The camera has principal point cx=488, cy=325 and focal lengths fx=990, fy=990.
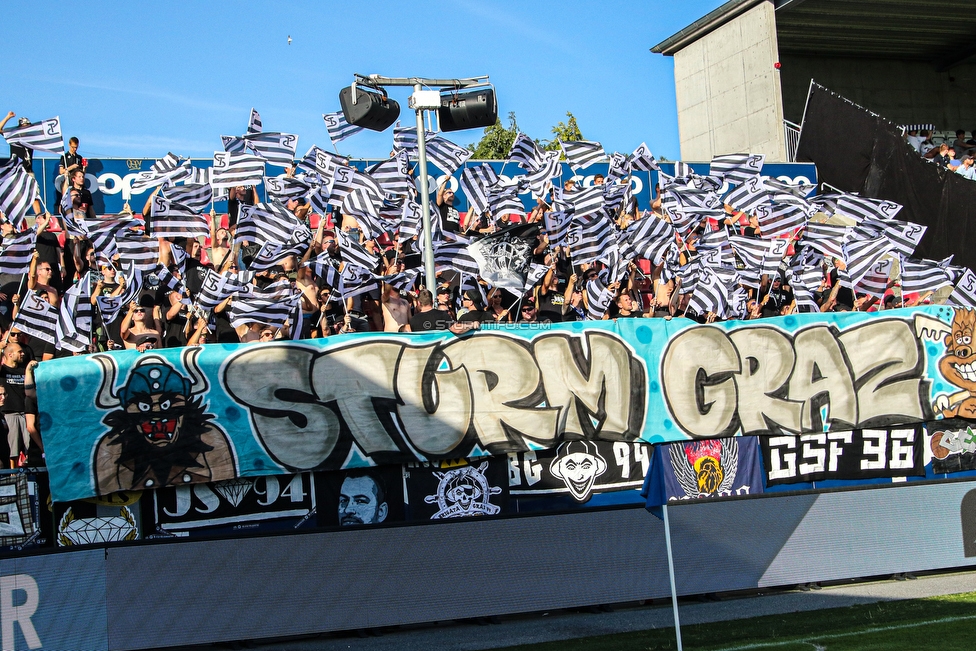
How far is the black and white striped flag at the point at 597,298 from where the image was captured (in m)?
13.8

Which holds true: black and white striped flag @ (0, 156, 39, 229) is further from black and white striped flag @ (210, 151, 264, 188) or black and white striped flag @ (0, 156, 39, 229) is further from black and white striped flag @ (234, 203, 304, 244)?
black and white striped flag @ (234, 203, 304, 244)

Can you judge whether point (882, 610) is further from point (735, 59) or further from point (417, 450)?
point (735, 59)

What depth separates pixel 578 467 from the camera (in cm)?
1166

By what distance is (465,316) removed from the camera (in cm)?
1266

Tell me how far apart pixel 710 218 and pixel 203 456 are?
917cm

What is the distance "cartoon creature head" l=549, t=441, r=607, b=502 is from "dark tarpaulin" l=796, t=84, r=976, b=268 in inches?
382

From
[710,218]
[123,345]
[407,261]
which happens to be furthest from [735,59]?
[123,345]

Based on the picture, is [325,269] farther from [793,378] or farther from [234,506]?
[793,378]

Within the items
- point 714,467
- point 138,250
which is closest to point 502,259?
point 714,467

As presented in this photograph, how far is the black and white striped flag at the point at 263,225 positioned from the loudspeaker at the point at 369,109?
1739 mm

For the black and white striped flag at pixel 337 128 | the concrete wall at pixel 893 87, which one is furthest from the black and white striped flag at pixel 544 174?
the concrete wall at pixel 893 87

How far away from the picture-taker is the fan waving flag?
13.5m

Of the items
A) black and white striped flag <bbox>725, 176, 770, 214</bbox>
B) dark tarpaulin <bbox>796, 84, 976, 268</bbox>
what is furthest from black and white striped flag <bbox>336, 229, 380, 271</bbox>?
dark tarpaulin <bbox>796, 84, 976, 268</bbox>

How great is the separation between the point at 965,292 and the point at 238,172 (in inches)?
440
